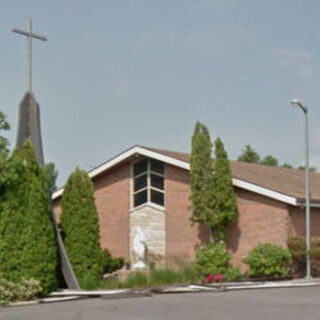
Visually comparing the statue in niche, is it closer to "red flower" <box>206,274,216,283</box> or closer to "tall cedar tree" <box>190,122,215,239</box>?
"tall cedar tree" <box>190,122,215,239</box>

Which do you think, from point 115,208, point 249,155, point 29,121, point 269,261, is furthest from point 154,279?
point 249,155

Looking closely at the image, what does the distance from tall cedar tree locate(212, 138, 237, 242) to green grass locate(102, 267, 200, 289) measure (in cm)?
277

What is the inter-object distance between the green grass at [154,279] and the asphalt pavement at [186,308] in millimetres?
3431

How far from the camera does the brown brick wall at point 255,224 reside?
2677cm

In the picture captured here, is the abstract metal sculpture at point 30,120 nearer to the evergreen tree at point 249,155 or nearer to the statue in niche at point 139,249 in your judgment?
the statue in niche at point 139,249

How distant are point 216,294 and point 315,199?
385 inches

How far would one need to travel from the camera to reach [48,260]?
62.3 ft

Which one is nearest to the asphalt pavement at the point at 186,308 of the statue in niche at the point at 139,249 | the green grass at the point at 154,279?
the green grass at the point at 154,279

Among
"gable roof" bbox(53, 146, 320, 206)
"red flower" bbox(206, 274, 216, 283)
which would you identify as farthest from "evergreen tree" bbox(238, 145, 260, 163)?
"red flower" bbox(206, 274, 216, 283)

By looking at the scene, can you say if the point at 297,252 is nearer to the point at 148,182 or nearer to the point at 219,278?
the point at 219,278

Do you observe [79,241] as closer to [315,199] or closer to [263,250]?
[263,250]

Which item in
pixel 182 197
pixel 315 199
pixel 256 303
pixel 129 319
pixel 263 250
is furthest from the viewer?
pixel 182 197

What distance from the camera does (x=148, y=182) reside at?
100ft

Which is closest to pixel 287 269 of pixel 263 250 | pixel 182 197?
pixel 263 250
